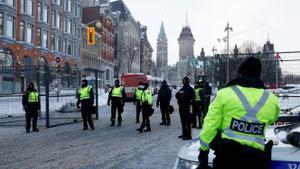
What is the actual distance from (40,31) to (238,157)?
139 feet

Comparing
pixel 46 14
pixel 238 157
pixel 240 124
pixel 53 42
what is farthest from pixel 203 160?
pixel 53 42

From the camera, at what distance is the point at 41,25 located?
4319 centimetres

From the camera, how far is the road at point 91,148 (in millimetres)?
8211

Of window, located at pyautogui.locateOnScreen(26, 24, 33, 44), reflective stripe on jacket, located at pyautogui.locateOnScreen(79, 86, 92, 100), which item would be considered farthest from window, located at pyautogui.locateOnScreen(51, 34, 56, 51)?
reflective stripe on jacket, located at pyautogui.locateOnScreen(79, 86, 92, 100)

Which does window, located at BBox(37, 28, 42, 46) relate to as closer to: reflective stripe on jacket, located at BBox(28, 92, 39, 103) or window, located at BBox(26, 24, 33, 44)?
window, located at BBox(26, 24, 33, 44)

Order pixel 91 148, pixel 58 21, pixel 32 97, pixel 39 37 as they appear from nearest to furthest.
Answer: pixel 91 148 < pixel 32 97 < pixel 39 37 < pixel 58 21

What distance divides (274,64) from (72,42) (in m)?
42.7

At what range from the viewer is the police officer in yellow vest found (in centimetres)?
353

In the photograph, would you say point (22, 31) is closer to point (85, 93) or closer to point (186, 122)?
point (85, 93)

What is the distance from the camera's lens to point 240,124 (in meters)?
3.60

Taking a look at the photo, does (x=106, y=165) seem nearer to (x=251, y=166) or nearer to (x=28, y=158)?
(x=28, y=158)

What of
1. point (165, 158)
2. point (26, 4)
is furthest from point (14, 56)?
point (165, 158)

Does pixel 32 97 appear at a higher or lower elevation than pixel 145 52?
lower

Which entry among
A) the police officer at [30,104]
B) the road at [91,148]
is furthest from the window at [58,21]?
the police officer at [30,104]
